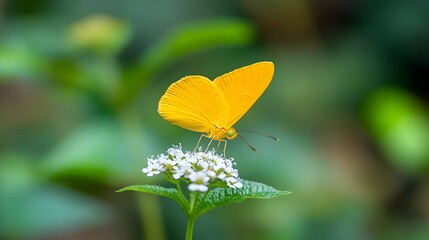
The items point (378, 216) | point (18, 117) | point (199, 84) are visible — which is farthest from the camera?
point (18, 117)

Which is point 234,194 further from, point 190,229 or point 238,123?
point 238,123

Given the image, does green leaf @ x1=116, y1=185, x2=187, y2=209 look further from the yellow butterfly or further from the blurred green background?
the blurred green background

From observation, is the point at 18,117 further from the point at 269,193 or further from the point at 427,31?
the point at 269,193

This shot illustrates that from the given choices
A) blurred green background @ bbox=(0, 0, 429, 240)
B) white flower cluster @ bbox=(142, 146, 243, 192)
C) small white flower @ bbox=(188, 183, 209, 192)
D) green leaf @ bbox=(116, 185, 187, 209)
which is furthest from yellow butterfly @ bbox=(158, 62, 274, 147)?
blurred green background @ bbox=(0, 0, 429, 240)

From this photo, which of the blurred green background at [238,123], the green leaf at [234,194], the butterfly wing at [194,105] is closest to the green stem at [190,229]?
the green leaf at [234,194]

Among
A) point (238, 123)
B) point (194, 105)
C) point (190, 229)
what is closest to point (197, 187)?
point (190, 229)

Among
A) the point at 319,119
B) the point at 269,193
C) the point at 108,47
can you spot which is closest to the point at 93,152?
the point at 108,47

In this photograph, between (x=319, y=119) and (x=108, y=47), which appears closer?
(x=108, y=47)
